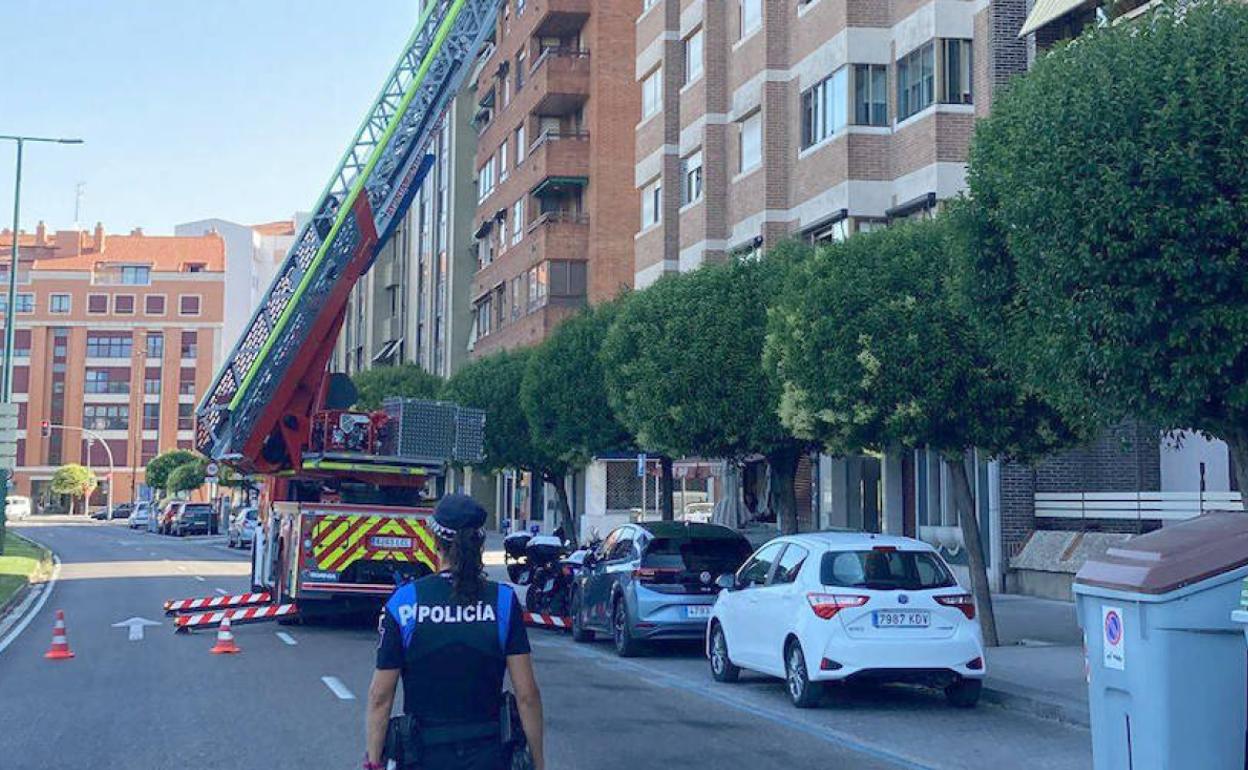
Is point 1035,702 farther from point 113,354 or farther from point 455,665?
point 113,354

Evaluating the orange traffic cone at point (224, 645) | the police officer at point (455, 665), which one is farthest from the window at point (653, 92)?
the police officer at point (455, 665)

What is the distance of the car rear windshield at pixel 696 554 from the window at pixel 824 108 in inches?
520

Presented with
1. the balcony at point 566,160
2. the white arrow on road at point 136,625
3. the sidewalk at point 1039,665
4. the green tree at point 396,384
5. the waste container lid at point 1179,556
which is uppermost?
the balcony at point 566,160

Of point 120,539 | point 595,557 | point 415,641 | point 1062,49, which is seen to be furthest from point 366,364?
point 415,641

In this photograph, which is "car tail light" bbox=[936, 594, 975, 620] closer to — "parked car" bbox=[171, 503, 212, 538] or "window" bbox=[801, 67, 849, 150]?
"window" bbox=[801, 67, 849, 150]

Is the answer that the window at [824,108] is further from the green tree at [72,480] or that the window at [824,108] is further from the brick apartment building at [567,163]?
the green tree at [72,480]

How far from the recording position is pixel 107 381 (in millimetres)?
124000

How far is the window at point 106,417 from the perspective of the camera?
123312 millimetres

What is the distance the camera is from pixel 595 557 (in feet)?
63.1

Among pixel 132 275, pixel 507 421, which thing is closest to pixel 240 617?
pixel 507 421

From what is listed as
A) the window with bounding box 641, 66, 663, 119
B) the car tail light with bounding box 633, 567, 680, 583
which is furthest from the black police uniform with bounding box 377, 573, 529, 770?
the window with bounding box 641, 66, 663, 119

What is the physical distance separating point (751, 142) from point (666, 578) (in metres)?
17.8

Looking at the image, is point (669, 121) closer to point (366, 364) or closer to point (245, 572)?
point (245, 572)

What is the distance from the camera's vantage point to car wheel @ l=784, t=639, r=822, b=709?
41.6 ft
